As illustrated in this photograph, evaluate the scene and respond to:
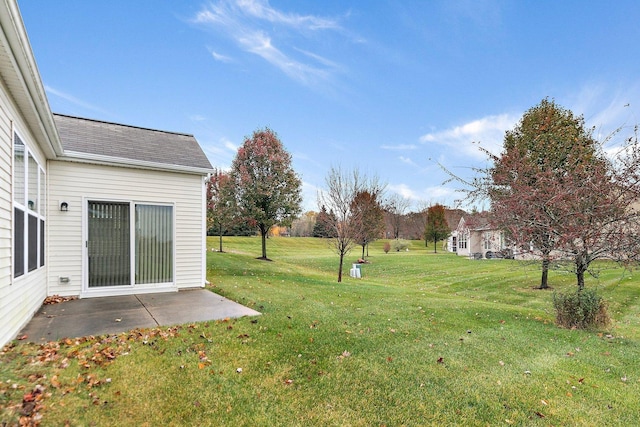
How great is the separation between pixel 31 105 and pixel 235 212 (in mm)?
13806

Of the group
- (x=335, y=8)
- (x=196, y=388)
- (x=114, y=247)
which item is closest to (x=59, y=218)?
(x=114, y=247)

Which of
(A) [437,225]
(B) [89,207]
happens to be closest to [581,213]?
(B) [89,207]

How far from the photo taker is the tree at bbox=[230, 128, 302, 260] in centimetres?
1733

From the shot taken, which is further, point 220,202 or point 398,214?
point 398,214

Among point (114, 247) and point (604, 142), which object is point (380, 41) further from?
point (114, 247)

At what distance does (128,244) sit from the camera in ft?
23.2

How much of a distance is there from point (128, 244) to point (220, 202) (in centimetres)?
1148

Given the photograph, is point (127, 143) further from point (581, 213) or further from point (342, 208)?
point (581, 213)

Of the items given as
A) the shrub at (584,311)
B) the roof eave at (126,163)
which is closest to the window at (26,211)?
the roof eave at (126,163)

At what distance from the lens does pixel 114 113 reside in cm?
1379

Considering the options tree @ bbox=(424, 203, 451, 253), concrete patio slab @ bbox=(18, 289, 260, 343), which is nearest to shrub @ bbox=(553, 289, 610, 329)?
concrete patio slab @ bbox=(18, 289, 260, 343)

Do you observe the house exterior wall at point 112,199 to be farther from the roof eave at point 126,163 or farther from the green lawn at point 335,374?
the green lawn at point 335,374

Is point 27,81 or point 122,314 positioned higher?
point 27,81

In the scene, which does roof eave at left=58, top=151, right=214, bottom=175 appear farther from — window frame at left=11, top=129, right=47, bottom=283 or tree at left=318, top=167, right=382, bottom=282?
tree at left=318, top=167, right=382, bottom=282
